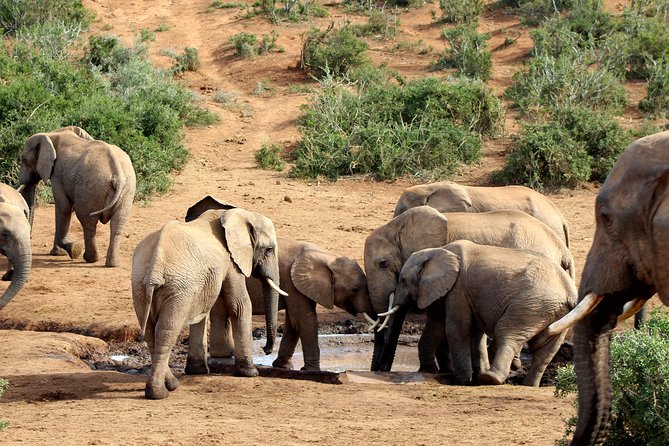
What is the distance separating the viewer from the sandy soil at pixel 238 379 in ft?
22.7

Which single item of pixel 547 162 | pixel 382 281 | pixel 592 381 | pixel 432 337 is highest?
pixel 592 381

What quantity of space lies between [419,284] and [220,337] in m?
1.58

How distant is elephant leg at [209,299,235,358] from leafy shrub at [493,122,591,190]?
7.55 m

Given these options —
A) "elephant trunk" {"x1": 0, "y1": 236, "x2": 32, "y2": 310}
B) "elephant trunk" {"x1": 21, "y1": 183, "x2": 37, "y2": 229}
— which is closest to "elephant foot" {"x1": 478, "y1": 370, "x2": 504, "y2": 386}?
"elephant trunk" {"x1": 0, "y1": 236, "x2": 32, "y2": 310}

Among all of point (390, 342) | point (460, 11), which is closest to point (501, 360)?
point (390, 342)

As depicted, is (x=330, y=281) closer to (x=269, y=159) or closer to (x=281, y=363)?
(x=281, y=363)

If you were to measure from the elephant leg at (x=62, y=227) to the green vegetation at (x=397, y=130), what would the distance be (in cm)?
454

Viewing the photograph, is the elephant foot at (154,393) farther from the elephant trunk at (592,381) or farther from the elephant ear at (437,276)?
the elephant trunk at (592,381)

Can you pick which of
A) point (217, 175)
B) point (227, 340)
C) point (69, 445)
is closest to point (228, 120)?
point (217, 175)

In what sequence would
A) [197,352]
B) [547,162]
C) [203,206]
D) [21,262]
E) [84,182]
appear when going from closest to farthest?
[197,352]
[203,206]
[21,262]
[84,182]
[547,162]

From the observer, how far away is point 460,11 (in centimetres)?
2777

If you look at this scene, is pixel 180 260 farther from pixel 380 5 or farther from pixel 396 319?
pixel 380 5

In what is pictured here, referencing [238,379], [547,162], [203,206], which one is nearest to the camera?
[238,379]

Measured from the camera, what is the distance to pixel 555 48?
75.3ft
